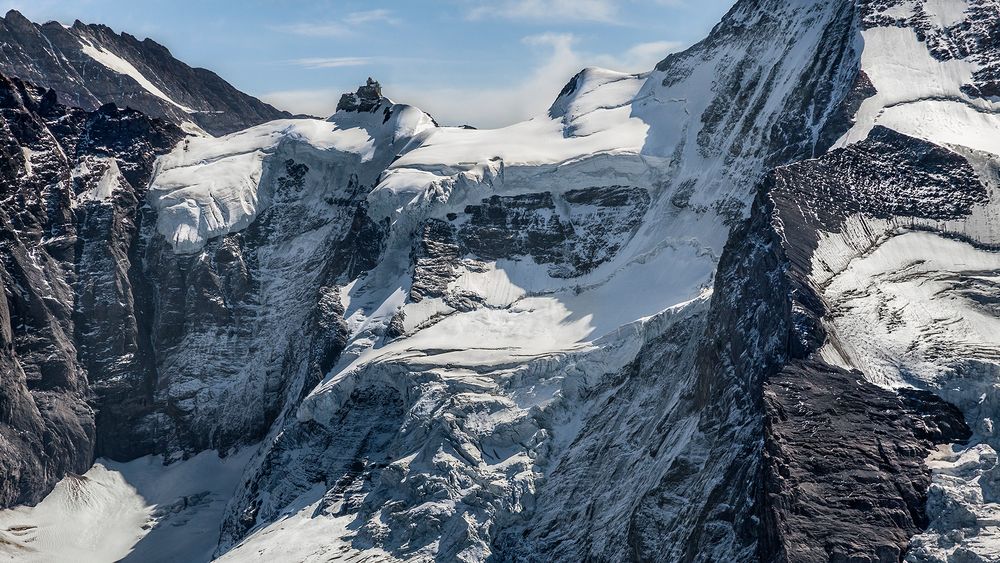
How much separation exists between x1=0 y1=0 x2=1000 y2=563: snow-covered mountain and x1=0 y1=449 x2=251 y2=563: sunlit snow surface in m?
0.41

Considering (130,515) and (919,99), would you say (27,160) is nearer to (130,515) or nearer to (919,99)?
(130,515)

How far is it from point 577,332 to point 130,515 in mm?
61440

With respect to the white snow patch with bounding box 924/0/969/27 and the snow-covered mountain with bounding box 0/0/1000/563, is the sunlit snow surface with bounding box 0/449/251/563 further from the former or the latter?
the white snow patch with bounding box 924/0/969/27

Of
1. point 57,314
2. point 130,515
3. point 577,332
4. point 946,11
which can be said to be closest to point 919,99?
point 946,11

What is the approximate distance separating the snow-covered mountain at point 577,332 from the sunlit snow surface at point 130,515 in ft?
1.35

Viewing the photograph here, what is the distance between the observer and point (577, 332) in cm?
15150

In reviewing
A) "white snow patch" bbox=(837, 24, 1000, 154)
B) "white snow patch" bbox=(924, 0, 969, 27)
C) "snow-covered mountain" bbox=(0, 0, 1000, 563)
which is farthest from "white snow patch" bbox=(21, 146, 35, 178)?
"white snow patch" bbox=(924, 0, 969, 27)

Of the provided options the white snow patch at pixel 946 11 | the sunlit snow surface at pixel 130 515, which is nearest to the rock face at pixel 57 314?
the sunlit snow surface at pixel 130 515

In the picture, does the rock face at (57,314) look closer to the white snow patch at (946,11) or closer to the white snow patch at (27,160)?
the white snow patch at (27,160)

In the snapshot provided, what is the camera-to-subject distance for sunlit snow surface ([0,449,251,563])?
165 meters

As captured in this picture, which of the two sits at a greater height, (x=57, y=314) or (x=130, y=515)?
(x=57, y=314)

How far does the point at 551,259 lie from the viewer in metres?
170

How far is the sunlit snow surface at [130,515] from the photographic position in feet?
540

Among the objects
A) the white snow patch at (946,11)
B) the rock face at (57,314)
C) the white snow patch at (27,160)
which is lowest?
the rock face at (57,314)
